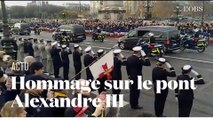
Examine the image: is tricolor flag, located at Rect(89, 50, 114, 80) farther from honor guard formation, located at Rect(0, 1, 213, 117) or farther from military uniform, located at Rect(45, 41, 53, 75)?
military uniform, located at Rect(45, 41, 53, 75)

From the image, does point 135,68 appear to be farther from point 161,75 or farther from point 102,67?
point 102,67

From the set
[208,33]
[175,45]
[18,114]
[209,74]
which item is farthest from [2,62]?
[208,33]

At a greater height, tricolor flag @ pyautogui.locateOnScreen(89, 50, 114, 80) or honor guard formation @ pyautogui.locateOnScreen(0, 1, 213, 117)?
tricolor flag @ pyautogui.locateOnScreen(89, 50, 114, 80)

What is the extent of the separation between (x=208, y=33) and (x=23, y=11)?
233 ft

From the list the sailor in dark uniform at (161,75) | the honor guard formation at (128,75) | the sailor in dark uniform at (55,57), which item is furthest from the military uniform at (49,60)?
the sailor in dark uniform at (161,75)

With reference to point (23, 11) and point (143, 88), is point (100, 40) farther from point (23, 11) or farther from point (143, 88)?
point (23, 11)

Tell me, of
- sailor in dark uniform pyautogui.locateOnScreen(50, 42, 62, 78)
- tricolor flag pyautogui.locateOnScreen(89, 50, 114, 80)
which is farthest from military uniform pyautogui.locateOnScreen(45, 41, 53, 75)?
tricolor flag pyautogui.locateOnScreen(89, 50, 114, 80)

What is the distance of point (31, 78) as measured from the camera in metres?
5.60

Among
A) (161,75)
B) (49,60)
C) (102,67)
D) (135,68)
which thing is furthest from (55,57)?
(102,67)

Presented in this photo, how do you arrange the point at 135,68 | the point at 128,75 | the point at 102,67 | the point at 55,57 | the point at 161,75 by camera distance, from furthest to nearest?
the point at 55,57 → the point at 128,75 → the point at 135,68 → the point at 161,75 → the point at 102,67

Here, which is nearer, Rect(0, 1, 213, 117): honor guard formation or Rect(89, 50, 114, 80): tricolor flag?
Rect(0, 1, 213, 117): honor guard formation

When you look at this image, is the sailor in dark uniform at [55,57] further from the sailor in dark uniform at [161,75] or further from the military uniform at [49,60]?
the sailor in dark uniform at [161,75]

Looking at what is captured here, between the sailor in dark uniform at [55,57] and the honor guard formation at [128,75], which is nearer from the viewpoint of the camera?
the honor guard formation at [128,75]

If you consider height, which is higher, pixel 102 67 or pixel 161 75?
pixel 102 67
